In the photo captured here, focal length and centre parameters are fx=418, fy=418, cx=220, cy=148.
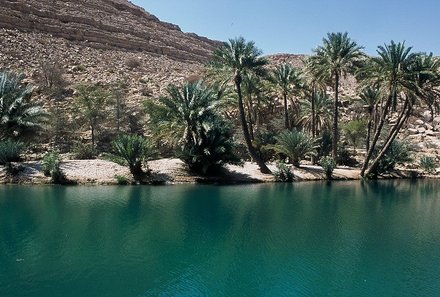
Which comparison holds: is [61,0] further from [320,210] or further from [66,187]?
[320,210]

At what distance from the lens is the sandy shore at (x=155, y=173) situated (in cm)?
3016

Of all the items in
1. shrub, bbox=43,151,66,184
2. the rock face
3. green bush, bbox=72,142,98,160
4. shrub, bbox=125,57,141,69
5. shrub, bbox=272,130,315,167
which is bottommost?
shrub, bbox=43,151,66,184

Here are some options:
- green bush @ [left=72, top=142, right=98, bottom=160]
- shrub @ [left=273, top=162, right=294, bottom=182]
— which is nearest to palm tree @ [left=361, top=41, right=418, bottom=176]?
shrub @ [left=273, top=162, right=294, bottom=182]

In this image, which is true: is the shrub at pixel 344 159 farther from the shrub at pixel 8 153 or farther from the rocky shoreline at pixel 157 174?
the shrub at pixel 8 153

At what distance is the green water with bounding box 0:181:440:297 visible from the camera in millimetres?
11336

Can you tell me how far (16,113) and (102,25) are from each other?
57.0 m

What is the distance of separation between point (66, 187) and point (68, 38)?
2143 inches

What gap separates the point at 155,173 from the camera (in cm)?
3241

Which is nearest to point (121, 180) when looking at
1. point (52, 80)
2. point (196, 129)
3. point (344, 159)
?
point (196, 129)

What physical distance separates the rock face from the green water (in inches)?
2195

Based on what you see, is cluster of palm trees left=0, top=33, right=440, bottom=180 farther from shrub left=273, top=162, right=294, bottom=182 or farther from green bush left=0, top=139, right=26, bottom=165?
green bush left=0, top=139, right=26, bottom=165

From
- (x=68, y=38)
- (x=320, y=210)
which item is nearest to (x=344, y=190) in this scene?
(x=320, y=210)

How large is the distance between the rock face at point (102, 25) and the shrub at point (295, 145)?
5153cm

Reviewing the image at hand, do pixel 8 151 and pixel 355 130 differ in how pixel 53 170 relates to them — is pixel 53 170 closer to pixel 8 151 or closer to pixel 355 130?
pixel 8 151
